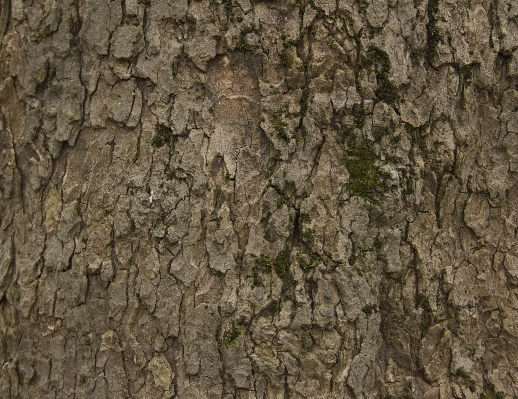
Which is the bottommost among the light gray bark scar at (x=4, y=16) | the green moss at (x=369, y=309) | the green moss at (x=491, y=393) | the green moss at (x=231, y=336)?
the green moss at (x=491, y=393)


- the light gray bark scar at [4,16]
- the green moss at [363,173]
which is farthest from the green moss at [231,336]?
the light gray bark scar at [4,16]

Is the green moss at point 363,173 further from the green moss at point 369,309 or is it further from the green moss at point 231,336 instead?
the green moss at point 231,336

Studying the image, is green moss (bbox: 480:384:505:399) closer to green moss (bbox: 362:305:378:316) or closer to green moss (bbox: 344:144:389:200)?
green moss (bbox: 362:305:378:316)

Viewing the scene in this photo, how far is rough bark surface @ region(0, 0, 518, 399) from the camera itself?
2.01m

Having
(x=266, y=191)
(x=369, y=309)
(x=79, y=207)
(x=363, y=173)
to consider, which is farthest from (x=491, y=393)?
(x=79, y=207)

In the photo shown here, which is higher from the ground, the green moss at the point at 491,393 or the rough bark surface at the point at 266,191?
the rough bark surface at the point at 266,191

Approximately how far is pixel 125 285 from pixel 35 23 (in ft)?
3.42

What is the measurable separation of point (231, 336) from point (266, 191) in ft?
1.73

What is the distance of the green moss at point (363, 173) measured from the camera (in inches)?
79.7

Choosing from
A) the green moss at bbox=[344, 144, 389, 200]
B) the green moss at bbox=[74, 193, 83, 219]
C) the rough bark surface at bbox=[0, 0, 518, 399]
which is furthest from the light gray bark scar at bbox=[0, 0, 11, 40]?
the green moss at bbox=[344, 144, 389, 200]

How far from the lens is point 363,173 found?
203 centimetres

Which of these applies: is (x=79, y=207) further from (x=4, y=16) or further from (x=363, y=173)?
(x=363, y=173)

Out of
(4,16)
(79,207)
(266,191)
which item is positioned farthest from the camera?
(4,16)

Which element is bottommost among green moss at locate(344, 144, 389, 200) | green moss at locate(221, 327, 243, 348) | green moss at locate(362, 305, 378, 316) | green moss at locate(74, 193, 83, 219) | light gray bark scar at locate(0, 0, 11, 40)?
green moss at locate(221, 327, 243, 348)
